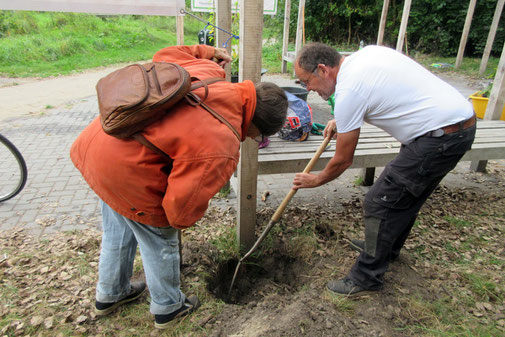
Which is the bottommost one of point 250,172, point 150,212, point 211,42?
point 250,172

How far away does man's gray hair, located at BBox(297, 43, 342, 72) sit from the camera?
2260 mm

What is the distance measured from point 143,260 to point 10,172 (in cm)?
326

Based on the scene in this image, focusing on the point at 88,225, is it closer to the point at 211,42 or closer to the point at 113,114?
the point at 113,114

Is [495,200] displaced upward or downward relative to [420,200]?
downward

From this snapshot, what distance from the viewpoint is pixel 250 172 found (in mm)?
2842

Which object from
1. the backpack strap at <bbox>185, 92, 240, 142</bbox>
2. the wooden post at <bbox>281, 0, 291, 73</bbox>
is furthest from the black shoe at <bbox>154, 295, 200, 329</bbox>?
the wooden post at <bbox>281, 0, 291, 73</bbox>

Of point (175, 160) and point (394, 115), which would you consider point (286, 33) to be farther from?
point (175, 160)

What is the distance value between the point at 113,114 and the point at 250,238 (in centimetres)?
192

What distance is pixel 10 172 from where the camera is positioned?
4383 millimetres

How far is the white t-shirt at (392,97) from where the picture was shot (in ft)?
6.95

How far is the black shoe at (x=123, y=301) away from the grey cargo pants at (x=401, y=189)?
1.62 m

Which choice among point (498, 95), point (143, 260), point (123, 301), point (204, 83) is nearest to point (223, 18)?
point (204, 83)

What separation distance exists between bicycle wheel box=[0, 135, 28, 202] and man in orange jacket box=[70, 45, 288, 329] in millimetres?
2233

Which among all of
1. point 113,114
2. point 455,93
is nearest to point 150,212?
point 113,114
